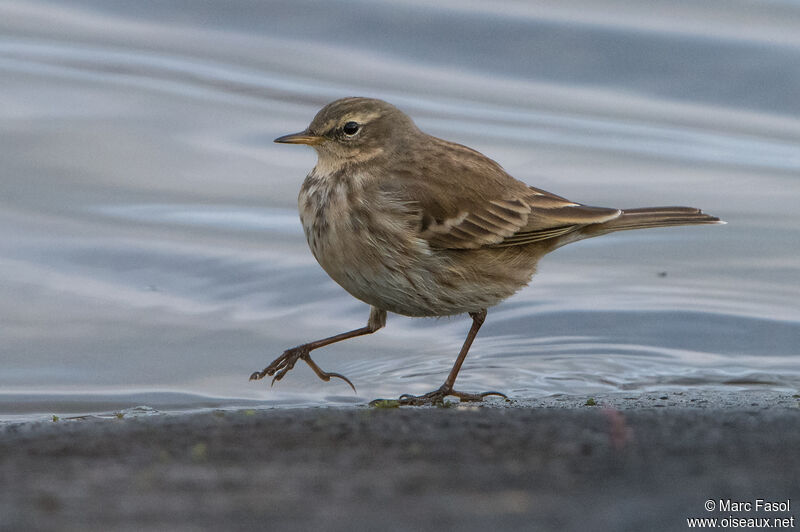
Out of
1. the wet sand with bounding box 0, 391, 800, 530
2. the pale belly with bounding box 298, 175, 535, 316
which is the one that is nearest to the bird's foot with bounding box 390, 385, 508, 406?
the pale belly with bounding box 298, 175, 535, 316

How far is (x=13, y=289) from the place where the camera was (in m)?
9.39

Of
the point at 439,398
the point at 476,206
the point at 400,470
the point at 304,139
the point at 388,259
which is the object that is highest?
the point at 304,139

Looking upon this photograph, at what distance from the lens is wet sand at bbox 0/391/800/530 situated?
127 inches

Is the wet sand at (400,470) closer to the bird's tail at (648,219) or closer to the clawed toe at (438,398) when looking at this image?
the clawed toe at (438,398)

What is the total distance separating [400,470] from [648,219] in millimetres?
4556

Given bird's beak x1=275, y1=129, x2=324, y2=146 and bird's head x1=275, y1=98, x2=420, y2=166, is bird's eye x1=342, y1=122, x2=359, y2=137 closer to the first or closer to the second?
bird's head x1=275, y1=98, x2=420, y2=166

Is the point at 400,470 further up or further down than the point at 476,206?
further down

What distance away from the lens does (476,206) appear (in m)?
7.07

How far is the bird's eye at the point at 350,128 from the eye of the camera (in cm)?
721

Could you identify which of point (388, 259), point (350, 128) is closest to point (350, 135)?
Result: point (350, 128)

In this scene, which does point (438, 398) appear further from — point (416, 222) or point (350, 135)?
point (350, 135)

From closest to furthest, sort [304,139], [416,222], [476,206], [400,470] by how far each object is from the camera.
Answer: [400,470] → [416,222] → [476,206] → [304,139]

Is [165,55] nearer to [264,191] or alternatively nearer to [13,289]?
[264,191]

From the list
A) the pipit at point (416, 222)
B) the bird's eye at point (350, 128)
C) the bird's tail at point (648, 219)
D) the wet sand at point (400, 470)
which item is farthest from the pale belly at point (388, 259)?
→ the wet sand at point (400, 470)
